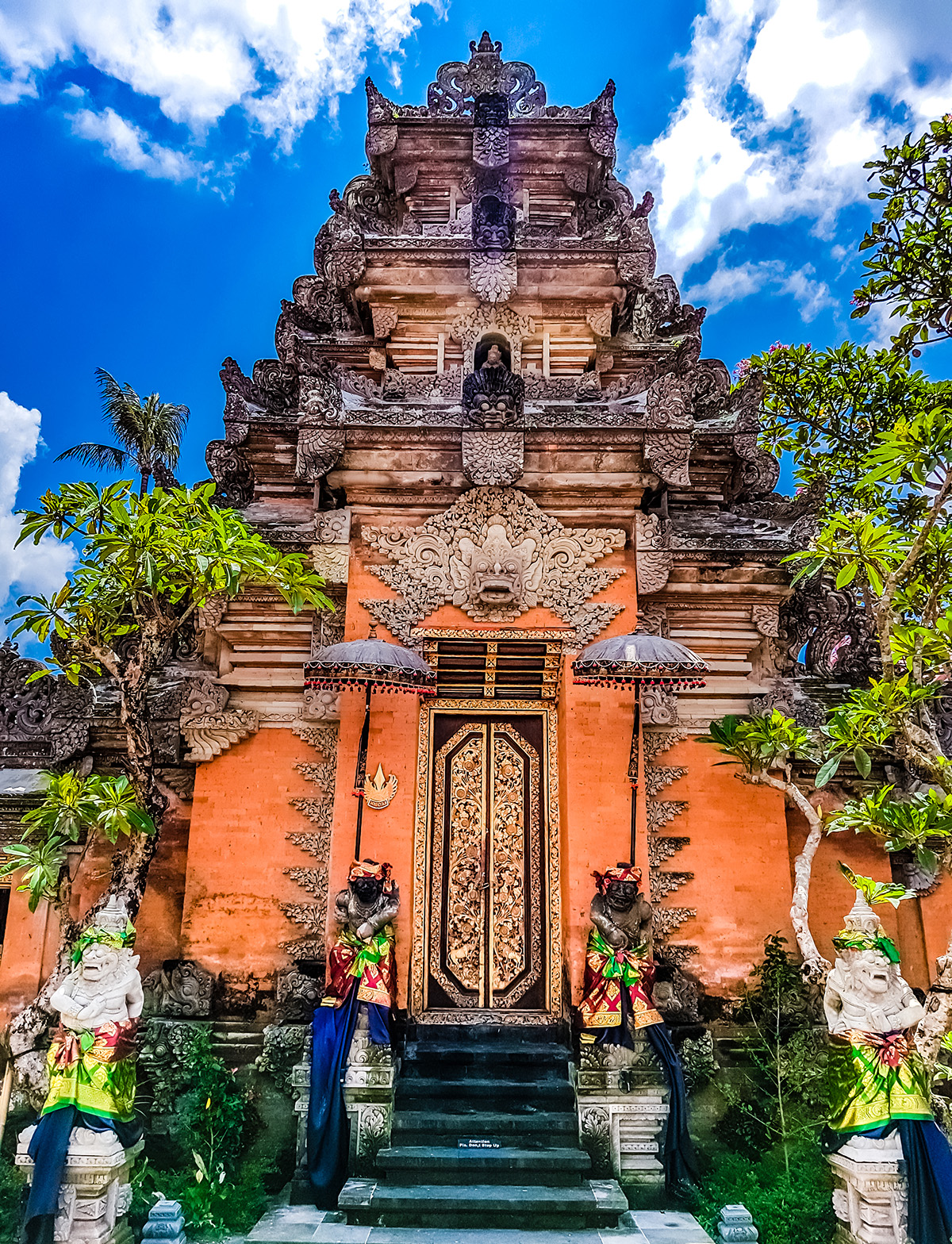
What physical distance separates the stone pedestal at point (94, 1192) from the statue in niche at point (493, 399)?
22.6 ft

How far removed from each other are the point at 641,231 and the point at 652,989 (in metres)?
9.54

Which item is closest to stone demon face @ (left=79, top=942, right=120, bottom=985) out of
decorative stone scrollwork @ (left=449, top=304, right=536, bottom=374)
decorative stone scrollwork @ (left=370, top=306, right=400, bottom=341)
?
decorative stone scrollwork @ (left=449, top=304, right=536, bottom=374)

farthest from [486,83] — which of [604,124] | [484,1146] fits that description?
[484,1146]

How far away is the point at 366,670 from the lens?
728cm

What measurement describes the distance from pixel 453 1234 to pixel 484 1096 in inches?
49.0

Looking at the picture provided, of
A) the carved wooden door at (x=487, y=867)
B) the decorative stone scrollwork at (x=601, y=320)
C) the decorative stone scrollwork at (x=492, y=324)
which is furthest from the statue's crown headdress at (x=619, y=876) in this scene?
the decorative stone scrollwork at (x=601, y=320)

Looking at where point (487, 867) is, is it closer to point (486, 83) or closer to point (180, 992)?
point (180, 992)

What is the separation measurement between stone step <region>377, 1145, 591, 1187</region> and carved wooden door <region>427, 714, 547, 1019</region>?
148 centimetres

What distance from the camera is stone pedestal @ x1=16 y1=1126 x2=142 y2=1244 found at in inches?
223

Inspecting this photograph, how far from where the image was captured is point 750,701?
8875 mm

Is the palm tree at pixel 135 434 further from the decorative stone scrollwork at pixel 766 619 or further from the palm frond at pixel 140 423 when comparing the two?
the decorative stone scrollwork at pixel 766 619

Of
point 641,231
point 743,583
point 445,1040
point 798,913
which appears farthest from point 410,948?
point 641,231

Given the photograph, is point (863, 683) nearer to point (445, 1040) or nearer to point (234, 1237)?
point (445, 1040)

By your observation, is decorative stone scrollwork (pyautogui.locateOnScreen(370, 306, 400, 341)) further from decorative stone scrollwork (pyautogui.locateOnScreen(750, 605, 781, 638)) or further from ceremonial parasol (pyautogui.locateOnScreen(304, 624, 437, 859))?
decorative stone scrollwork (pyautogui.locateOnScreen(750, 605, 781, 638))
